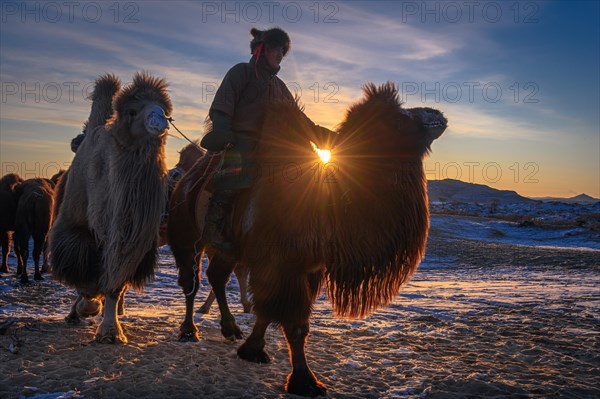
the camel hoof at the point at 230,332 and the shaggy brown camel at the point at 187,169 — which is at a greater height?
the shaggy brown camel at the point at 187,169

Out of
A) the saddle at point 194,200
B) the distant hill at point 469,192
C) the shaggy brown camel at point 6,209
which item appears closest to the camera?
the saddle at point 194,200

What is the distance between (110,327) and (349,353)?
2.32 m

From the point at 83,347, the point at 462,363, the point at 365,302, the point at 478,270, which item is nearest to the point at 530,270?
the point at 478,270

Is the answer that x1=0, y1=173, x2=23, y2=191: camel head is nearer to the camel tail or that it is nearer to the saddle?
the camel tail

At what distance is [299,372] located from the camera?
399 cm

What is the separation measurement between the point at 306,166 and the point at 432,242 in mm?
18108

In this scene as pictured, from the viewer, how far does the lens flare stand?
4.16 metres

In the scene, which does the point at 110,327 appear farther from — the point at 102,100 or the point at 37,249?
the point at 37,249

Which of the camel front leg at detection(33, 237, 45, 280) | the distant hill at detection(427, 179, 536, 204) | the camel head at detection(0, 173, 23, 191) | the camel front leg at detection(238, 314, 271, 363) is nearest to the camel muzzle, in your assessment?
the camel front leg at detection(238, 314, 271, 363)

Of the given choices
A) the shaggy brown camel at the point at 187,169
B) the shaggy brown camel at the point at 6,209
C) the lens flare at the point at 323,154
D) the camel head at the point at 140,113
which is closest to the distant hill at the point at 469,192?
the shaggy brown camel at the point at 6,209

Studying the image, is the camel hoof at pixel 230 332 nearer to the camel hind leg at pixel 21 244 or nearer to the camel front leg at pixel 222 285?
the camel front leg at pixel 222 285

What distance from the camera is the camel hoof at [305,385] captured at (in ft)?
12.8

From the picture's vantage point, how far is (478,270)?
1377 centimetres

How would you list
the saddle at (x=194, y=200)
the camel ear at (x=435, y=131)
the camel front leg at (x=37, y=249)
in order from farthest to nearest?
the camel front leg at (x=37, y=249), the saddle at (x=194, y=200), the camel ear at (x=435, y=131)
